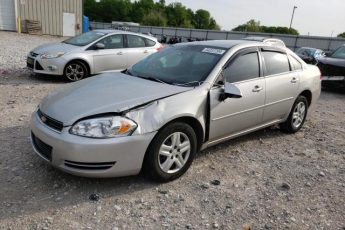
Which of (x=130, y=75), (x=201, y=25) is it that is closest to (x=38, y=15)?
(x=130, y=75)

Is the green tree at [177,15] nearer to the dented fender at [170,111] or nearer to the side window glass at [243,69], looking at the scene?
the side window glass at [243,69]

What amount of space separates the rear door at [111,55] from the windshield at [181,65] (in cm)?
435

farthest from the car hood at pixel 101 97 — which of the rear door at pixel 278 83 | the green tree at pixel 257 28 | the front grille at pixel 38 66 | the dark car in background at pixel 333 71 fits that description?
the green tree at pixel 257 28

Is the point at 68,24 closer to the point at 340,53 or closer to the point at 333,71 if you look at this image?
the point at 340,53

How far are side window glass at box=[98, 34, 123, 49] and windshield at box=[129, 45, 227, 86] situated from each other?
14.8 ft

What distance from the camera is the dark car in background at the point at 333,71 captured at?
404 inches

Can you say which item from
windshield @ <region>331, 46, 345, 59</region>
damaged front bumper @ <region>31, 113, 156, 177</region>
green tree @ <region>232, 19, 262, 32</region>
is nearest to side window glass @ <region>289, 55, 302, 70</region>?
damaged front bumper @ <region>31, 113, 156, 177</region>

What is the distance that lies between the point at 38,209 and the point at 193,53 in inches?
106

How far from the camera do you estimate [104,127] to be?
3279 millimetres

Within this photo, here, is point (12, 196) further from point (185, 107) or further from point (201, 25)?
point (201, 25)

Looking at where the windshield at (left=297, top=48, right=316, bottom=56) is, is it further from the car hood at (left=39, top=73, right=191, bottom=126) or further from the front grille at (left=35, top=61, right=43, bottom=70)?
the car hood at (left=39, top=73, right=191, bottom=126)

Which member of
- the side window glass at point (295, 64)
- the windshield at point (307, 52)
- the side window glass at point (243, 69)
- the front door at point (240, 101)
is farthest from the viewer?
the windshield at point (307, 52)

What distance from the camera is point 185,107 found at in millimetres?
3697

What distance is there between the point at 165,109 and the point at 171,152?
0.49 m
